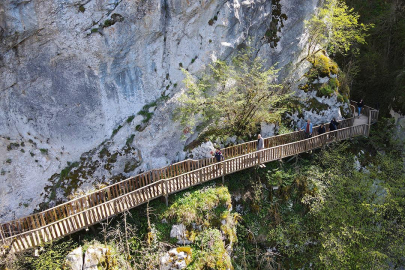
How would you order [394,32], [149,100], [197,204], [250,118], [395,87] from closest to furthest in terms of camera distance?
[197,204]
[149,100]
[250,118]
[395,87]
[394,32]

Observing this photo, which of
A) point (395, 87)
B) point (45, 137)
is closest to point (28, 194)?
point (45, 137)

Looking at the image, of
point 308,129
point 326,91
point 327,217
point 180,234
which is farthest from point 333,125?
point 180,234

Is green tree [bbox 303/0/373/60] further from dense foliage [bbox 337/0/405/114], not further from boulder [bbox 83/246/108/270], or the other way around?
boulder [bbox 83/246/108/270]

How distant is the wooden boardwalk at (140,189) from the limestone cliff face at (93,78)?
0.98 m

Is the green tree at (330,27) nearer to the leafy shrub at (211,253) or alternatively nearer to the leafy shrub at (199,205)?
the leafy shrub at (199,205)

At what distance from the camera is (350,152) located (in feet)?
55.0

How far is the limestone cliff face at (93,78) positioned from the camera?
39.1 ft

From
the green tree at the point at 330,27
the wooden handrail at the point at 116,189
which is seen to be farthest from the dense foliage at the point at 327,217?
the green tree at the point at 330,27

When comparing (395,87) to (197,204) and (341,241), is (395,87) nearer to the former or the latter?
(341,241)

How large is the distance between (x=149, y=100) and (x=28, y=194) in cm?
642

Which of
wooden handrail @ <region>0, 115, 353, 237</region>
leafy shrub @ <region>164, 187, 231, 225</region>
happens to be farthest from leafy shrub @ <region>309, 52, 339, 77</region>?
leafy shrub @ <region>164, 187, 231, 225</region>

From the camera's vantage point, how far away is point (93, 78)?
13016mm

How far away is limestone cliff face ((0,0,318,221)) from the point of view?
11.9 m

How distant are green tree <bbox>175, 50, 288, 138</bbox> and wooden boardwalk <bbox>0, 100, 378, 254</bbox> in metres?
1.25
